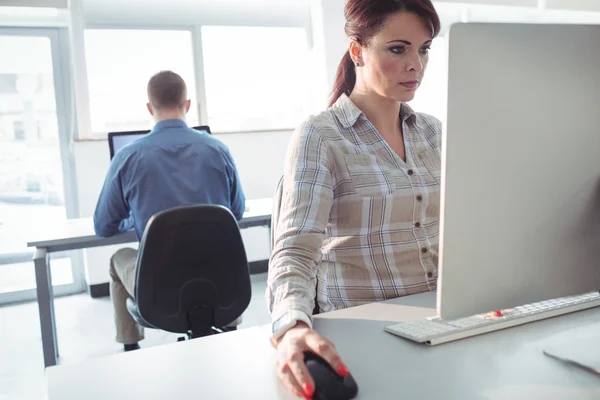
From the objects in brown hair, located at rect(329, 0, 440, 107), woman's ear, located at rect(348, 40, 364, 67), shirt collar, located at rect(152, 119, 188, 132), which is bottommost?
shirt collar, located at rect(152, 119, 188, 132)

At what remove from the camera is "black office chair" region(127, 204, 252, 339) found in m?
1.86

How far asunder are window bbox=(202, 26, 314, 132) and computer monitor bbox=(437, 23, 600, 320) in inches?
150

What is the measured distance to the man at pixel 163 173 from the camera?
90.2 inches

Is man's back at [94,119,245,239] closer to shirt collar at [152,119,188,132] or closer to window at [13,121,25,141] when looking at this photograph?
shirt collar at [152,119,188,132]

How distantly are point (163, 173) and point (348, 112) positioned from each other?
123cm

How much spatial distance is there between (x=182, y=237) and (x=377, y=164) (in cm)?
90

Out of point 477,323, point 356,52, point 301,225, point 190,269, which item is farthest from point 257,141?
point 477,323

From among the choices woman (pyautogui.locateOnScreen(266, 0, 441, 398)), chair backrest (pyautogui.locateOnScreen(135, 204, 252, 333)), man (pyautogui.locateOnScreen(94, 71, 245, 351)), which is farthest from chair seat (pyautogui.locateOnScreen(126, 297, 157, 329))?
woman (pyautogui.locateOnScreen(266, 0, 441, 398))

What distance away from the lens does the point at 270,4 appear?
4.36 meters

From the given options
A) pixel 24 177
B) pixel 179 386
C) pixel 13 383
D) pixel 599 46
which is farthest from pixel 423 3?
pixel 24 177

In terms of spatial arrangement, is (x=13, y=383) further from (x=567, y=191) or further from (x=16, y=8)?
(x=567, y=191)

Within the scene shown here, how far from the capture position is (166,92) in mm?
2467

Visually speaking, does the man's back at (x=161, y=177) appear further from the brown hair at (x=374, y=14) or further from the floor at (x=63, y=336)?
the brown hair at (x=374, y=14)

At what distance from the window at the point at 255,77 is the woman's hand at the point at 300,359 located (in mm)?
3745
